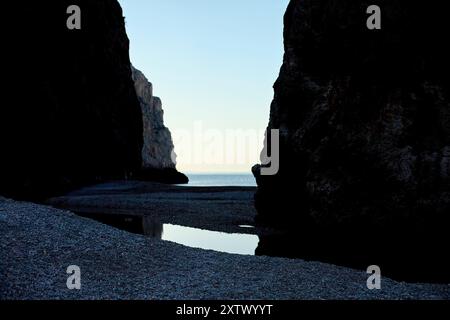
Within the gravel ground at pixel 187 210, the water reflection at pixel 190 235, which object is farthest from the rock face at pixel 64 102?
the water reflection at pixel 190 235

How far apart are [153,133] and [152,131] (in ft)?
3.36

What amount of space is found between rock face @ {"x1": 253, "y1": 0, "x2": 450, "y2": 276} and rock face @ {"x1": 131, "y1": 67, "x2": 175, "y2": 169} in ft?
313

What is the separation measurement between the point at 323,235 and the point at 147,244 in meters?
8.26

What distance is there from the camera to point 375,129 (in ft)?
61.6

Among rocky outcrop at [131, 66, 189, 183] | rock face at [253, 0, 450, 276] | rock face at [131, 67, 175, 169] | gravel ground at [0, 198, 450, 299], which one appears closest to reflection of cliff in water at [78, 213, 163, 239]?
gravel ground at [0, 198, 450, 299]

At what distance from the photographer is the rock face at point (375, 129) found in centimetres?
1767

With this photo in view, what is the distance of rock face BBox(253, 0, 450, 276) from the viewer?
1767 cm

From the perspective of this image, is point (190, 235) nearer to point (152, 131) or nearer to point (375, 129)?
point (375, 129)

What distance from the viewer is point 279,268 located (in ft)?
41.7

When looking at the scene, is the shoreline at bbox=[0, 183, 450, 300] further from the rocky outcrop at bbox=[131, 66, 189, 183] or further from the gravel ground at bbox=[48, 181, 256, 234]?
the rocky outcrop at bbox=[131, 66, 189, 183]

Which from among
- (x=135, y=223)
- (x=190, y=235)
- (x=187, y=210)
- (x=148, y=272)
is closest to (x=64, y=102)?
(x=187, y=210)

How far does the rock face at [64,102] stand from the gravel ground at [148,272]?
21.2 metres
